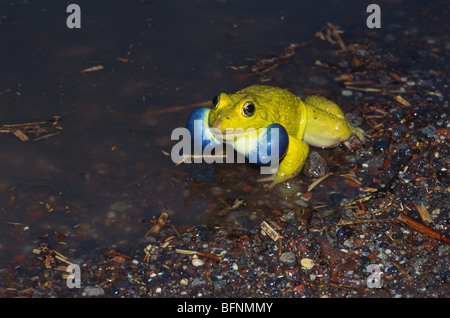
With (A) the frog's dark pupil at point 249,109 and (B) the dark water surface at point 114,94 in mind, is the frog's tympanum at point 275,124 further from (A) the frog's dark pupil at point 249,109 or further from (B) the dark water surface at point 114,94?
(B) the dark water surface at point 114,94

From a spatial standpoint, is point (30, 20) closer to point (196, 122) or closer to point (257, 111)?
point (196, 122)

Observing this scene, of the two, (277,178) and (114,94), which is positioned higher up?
(114,94)

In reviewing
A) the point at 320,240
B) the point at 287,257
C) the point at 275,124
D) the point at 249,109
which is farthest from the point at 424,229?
the point at 249,109

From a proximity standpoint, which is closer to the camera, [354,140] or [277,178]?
[277,178]

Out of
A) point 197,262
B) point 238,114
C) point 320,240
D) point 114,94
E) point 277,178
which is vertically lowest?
point 197,262

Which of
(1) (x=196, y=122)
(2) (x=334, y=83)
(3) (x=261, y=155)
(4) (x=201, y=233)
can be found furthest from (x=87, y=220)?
(2) (x=334, y=83)

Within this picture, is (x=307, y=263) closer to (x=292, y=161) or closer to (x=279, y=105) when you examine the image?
(x=292, y=161)
